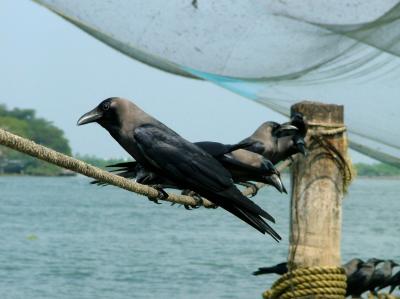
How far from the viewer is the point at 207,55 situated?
7988 mm

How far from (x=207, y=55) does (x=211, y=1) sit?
385mm

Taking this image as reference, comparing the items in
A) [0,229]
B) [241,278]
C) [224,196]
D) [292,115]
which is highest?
[0,229]

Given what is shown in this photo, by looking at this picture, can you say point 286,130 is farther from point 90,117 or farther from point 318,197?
point 90,117

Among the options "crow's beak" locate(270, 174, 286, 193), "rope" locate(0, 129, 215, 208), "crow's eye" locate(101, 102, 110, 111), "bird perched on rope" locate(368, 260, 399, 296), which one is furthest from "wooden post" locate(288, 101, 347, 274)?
"crow's eye" locate(101, 102, 110, 111)

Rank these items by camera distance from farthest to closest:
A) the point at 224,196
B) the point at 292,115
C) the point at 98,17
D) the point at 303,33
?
the point at 303,33, the point at 98,17, the point at 292,115, the point at 224,196

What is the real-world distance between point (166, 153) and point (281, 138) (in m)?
2.11

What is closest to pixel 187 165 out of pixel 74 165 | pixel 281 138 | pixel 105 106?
pixel 105 106

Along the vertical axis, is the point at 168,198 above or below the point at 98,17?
below

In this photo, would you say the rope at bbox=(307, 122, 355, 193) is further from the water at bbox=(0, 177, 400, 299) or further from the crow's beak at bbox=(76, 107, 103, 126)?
the water at bbox=(0, 177, 400, 299)

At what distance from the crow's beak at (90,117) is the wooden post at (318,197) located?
2259 millimetres

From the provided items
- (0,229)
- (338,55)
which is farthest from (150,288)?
(0,229)

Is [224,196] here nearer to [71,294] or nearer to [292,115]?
[292,115]

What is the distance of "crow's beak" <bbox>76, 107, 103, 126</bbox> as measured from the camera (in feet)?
15.7

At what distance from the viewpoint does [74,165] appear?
3.98m
